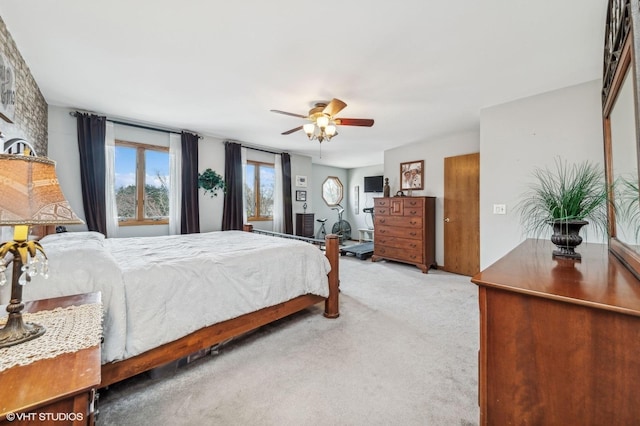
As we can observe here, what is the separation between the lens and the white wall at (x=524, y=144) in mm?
2580

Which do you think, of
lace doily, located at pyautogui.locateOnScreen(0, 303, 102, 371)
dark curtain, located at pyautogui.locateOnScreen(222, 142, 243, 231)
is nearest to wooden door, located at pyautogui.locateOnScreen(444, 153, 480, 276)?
dark curtain, located at pyautogui.locateOnScreen(222, 142, 243, 231)

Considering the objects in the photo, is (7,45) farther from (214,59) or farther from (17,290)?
(17,290)

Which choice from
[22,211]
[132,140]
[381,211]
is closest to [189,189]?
[132,140]

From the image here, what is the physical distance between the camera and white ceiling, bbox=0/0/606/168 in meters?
1.68

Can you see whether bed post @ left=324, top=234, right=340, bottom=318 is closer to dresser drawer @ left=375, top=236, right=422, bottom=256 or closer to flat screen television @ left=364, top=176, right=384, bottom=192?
dresser drawer @ left=375, top=236, right=422, bottom=256

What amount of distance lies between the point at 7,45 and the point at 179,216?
2.60 m

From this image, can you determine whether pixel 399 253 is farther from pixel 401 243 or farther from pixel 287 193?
pixel 287 193

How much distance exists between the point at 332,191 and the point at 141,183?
525 centimetres

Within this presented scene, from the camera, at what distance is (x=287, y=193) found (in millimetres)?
5770

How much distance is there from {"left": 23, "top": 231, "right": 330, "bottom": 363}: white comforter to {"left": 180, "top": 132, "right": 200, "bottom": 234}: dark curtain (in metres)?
1.59

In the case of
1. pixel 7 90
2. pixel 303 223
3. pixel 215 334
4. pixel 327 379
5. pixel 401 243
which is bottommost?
pixel 327 379

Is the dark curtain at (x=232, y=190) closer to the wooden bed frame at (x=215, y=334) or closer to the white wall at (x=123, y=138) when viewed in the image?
the white wall at (x=123, y=138)

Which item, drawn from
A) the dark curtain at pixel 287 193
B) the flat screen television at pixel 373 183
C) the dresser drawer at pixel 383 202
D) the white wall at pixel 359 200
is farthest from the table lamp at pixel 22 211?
the white wall at pixel 359 200

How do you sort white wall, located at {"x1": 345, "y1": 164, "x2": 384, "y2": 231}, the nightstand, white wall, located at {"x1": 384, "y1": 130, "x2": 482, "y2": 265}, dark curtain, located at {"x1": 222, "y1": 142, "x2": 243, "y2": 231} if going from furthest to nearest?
white wall, located at {"x1": 345, "y1": 164, "x2": 384, "y2": 231} → dark curtain, located at {"x1": 222, "y1": 142, "x2": 243, "y2": 231} → white wall, located at {"x1": 384, "y1": 130, "x2": 482, "y2": 265} → the nightstand
